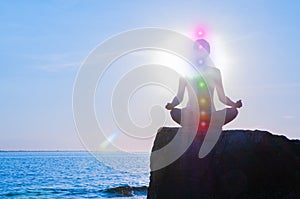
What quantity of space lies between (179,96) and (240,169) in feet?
6.38

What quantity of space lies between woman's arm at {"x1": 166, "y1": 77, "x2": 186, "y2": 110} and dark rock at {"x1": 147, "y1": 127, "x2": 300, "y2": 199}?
88cm

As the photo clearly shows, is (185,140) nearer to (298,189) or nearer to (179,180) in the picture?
(179,180)

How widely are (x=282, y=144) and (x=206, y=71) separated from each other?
197 centimetres

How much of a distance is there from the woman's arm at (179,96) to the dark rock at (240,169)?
88 cm

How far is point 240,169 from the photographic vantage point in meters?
9.62

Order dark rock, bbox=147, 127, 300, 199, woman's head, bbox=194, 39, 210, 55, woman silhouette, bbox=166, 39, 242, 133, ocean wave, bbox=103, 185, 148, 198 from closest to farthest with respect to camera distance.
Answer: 1. dark rock, bbox=147, 127, 300, 199
2. woman's head, bbox=194, 39, 210, 55
3. woman silhouette, bbox=166, 39, 242, 133
4. ocean wave, bbox=103, 185, 148, 198

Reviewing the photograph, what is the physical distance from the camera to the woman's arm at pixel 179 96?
10570mm

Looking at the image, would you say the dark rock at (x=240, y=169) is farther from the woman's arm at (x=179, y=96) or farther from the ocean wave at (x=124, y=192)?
the ocean wave at (x=124, y=192)

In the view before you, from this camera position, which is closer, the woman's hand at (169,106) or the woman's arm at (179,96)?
the woman's arm at (179,96)

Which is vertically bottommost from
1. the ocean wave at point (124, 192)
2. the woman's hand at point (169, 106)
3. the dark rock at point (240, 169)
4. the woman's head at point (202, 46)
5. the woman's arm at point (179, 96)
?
the ocean wave at point (124, 192)

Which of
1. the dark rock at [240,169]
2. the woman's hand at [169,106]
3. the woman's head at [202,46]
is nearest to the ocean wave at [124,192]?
the woman's hand at [169,106]

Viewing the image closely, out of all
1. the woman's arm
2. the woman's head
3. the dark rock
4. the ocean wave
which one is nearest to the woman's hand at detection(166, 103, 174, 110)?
the woman's arm

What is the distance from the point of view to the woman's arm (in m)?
10.6

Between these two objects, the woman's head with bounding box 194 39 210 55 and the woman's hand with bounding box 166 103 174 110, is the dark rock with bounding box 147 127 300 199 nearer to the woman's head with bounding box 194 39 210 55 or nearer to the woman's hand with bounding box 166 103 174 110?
the woman's hand with bounding box 166 103 174 110
